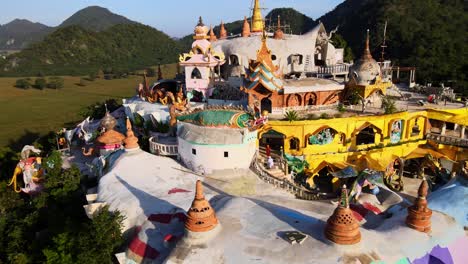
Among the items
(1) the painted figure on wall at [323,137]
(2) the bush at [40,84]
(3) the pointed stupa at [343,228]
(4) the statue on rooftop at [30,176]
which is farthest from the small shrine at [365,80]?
(2) the bush at [40,84]

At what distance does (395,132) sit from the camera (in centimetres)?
2408

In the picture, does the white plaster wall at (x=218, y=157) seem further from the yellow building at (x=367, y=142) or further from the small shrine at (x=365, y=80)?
the small shrine at (x=365, y=80)

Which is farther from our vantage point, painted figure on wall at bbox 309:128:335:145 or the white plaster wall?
painted figure on wall at bbox 309:128:335:145

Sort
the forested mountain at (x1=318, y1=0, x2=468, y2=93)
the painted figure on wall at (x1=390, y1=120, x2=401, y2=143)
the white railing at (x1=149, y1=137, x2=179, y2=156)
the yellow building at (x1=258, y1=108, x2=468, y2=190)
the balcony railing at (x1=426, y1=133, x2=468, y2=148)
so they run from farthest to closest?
the forested mountain at (x1=318, y1=0, x2=468, y2=93), the painted figure on wall at (x1=390, y1=120, x2=401, y2=143), the balcony railing at (x1=426, y1=133, x2=468, y2=148), the yellow building at (x1=258, y1=108, x2=468, y2=190), the white railing at (x1=149, y1=137, x2=179, y2=156)

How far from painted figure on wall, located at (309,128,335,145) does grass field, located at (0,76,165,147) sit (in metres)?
34.3

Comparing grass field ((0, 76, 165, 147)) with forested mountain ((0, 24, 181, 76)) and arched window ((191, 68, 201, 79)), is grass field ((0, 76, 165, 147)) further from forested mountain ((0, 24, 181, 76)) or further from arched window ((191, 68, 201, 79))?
arched window ((191, 68, 201, 79))

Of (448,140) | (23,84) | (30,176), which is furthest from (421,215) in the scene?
(23,84)

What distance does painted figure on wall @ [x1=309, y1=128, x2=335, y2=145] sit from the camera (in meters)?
22.6

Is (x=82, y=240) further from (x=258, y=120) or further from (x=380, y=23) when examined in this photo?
(x=380, y=23)

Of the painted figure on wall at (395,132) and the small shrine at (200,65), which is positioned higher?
the small shrine at (200,65)

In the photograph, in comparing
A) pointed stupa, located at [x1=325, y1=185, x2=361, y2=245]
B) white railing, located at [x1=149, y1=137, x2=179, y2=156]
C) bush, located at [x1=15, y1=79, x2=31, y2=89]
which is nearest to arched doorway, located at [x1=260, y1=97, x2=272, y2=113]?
white railing, located at [x1=149, y1=137, x2=179, y2=156]

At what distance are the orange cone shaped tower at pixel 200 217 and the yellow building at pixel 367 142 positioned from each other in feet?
36.3

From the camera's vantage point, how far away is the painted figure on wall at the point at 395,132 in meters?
24.0

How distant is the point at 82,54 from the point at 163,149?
326ft
